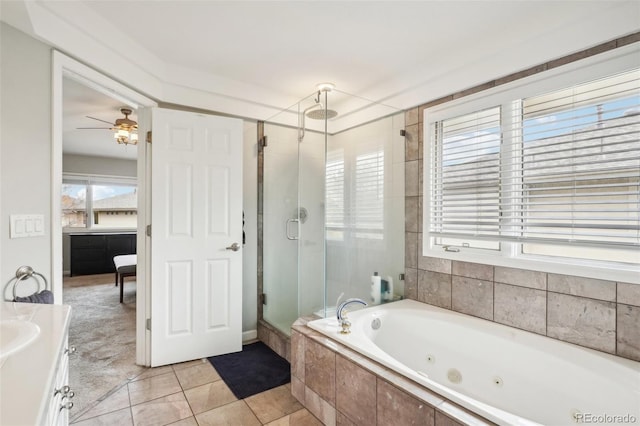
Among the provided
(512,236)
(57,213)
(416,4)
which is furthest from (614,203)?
(57,213)

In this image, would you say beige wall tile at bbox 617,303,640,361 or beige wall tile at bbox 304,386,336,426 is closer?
beige wall tile at bbox 617,303,640,361

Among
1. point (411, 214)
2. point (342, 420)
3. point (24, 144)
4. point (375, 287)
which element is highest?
point (24, 144)

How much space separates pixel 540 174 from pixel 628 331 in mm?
883

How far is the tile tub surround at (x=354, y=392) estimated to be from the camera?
1.23m

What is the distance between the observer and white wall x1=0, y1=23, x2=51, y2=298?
1.49 meters

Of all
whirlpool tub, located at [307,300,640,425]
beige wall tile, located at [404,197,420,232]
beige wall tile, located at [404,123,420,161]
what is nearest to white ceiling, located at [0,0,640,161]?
beige wall tile, located at [404,123,420,161]

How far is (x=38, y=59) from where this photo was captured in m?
1.61

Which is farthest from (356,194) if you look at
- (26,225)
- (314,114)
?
(26,225)

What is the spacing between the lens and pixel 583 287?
1.63 metres

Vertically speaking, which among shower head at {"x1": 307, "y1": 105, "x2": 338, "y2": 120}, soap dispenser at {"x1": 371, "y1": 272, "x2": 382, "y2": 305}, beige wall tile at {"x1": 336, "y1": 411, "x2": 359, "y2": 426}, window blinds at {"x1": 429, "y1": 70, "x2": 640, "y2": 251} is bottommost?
beige wall tile at {"x1": 336, "y1": 411, "x2": 359, "y2": 426}

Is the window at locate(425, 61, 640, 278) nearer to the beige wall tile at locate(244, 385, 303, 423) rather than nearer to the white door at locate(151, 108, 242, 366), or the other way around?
the beige wall tile at locate(244, 385, 303, 423)

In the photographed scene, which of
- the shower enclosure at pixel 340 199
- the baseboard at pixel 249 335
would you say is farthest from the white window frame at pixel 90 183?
the shower enclosure at pixel 340 199

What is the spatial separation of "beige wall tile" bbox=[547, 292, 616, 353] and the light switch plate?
281 centimetres

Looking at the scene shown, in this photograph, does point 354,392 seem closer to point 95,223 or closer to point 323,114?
point 323,114
